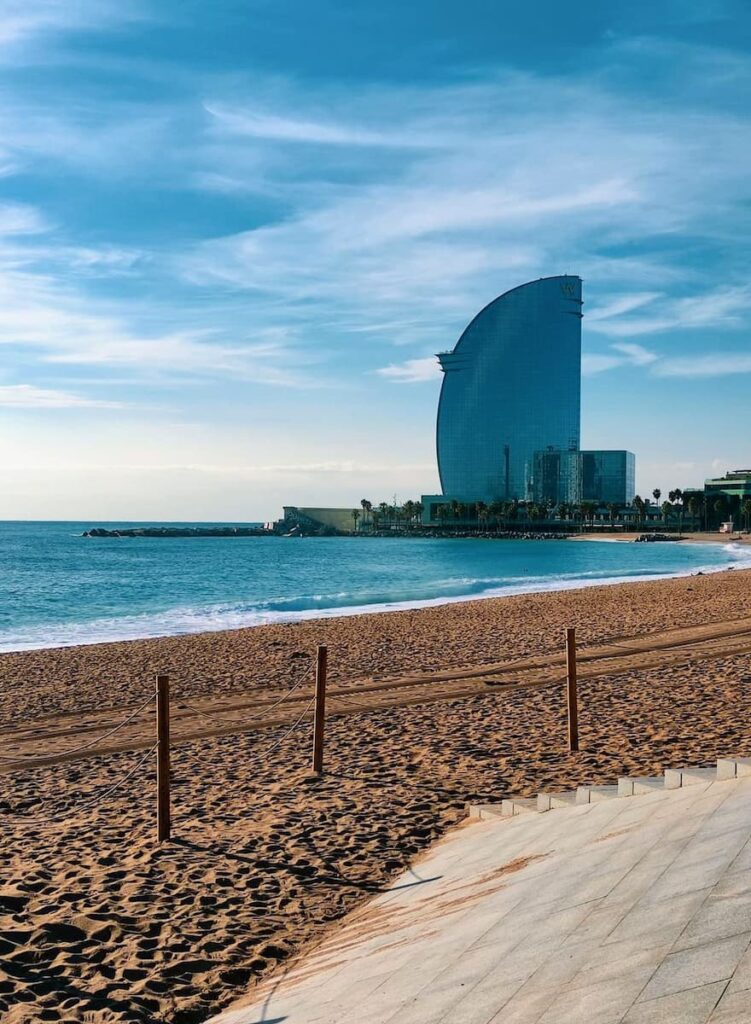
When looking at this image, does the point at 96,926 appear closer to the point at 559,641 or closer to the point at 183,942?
the point at 183,942

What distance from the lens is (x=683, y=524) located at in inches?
6403

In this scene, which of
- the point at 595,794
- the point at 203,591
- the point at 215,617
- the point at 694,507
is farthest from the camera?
the point at 694,507

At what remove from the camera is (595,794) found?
240 inches

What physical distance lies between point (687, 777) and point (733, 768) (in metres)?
0.27

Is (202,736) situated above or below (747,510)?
below

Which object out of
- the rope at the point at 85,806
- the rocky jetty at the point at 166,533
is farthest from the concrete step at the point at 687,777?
the rocky jetty at the point at 166,533

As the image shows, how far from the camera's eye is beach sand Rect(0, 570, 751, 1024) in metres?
5.01

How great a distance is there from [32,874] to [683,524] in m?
166

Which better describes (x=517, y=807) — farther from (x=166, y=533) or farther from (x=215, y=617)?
(x=166, y=533)

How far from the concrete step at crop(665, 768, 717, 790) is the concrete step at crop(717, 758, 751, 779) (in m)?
0.05

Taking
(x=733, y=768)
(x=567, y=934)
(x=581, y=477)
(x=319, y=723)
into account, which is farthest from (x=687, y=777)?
(x=581, y=477)

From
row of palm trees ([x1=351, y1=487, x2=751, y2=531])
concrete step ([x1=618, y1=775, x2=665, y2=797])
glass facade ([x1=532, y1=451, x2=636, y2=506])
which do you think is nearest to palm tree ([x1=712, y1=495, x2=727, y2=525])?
row of palm trees ([x1=351, y1=487, x2=751, y2=531])

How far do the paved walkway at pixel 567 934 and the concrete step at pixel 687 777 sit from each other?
0.34ft

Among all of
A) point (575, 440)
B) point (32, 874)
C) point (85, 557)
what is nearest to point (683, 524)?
point (575, 440)
